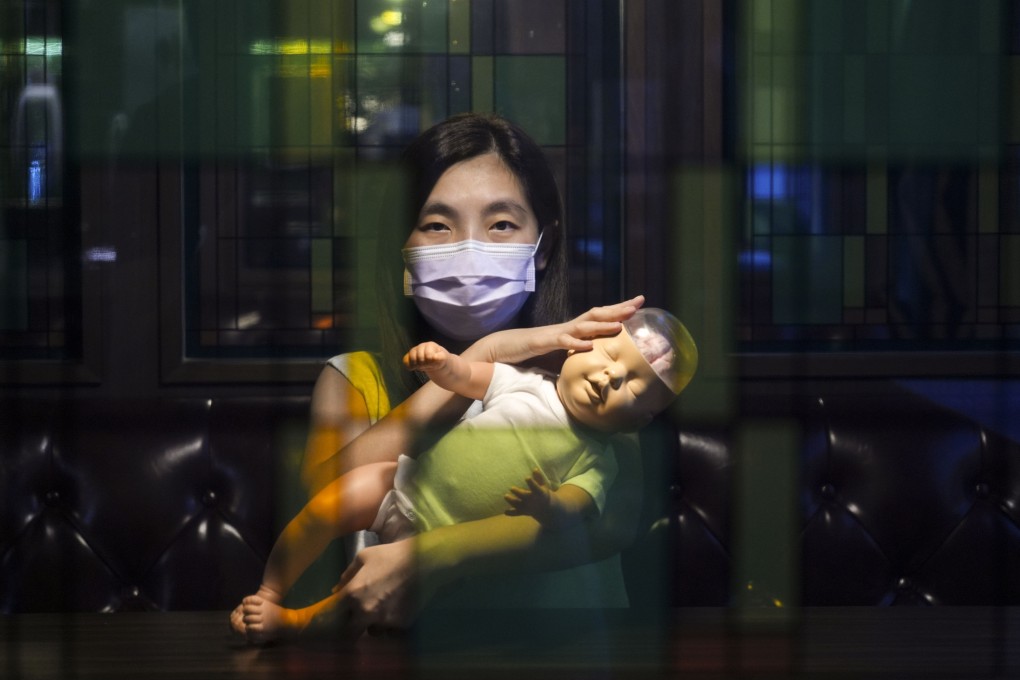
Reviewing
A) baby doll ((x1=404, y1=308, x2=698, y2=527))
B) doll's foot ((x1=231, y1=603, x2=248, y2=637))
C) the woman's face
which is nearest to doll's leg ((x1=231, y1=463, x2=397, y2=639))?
doll's foot ((x1=231, y1=603, x2=248, y2=637))

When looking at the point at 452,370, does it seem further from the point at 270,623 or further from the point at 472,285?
the point at 270,623

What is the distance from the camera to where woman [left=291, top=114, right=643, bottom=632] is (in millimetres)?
865

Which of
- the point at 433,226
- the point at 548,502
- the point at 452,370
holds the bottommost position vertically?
the point at 548,502

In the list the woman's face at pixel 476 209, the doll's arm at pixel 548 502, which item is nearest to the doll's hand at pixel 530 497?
the doll's arm at pixel 548 502

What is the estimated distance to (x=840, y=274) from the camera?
37.6 inches

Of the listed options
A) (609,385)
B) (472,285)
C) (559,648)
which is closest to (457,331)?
(472,285)

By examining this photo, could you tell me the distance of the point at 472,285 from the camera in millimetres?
906

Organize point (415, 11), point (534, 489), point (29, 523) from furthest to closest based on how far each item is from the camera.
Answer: point (29, 523), point (415, 11), point (534, 489)

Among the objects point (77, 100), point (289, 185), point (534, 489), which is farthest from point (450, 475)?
point (77, 100)

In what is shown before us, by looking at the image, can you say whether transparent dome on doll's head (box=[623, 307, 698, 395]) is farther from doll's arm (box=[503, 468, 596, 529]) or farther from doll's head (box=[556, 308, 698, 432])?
doll's arm (box=[503, 468, 596, 529])

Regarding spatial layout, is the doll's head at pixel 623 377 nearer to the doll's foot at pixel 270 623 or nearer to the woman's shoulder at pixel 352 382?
the woman's shoulder at pixel 352 382

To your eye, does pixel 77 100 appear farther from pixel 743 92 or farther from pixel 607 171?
pixel 743 92

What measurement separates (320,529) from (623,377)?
286 mm

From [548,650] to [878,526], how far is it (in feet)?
1.50
